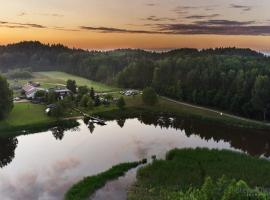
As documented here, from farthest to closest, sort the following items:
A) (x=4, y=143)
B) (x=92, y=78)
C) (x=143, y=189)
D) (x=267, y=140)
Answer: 1. (x=92, y=78)
2. (x=267, y=140)
3. (x=4, y=143)
4. (x=143, y=189)

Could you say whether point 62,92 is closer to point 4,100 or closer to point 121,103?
point 121,103

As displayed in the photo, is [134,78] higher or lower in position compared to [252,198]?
lower

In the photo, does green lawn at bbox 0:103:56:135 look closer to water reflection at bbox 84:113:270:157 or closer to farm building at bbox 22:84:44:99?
farm building at bbox 22:84:44:99

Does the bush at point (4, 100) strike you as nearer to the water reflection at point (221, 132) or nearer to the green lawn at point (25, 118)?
the green lawn at point (25, 118)

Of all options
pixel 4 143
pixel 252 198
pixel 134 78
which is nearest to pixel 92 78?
pixel 134 78

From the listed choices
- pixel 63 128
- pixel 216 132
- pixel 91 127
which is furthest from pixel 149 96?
pixel 63 128

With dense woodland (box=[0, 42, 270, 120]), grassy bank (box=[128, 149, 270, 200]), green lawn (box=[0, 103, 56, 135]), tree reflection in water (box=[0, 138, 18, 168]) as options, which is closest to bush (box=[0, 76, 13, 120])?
green lawn (box=[0, 103, 56, 135])

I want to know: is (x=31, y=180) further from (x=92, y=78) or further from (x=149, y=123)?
(x=92, y=78)
